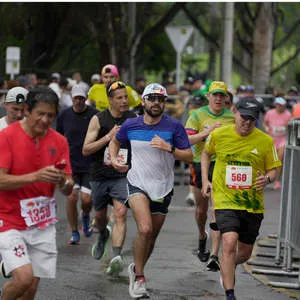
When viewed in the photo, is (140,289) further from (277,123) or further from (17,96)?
(277,123)

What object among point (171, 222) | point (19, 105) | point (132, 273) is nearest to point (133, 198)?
point (132, 273)

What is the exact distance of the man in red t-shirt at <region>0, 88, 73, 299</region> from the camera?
7039 mm

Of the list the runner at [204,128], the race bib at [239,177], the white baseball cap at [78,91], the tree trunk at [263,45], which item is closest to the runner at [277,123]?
the white baseball cap at [78,91]

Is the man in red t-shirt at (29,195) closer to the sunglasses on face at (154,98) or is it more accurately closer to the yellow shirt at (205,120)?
the sunglasses on face at (154,98)

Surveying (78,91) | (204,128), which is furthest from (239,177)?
(78,91)

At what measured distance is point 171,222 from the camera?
15.2 metres

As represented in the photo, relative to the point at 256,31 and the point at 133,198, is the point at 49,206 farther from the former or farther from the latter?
the point at 256,31

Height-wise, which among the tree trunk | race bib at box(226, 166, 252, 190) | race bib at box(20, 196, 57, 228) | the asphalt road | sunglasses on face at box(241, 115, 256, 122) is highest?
the tree trunk

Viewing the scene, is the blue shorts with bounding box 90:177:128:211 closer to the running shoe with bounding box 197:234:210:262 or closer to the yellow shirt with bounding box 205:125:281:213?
the running shoe with bounding box 197:234:210:262

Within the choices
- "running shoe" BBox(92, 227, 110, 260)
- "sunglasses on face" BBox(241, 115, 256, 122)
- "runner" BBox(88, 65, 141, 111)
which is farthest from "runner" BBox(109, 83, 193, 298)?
"runner" BBox(88, 65, 141, 111)

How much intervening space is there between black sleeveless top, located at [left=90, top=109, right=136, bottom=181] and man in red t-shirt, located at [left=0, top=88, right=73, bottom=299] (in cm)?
369

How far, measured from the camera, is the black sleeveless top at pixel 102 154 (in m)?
11.1

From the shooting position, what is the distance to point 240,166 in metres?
9.13

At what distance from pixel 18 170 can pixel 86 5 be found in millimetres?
19606
